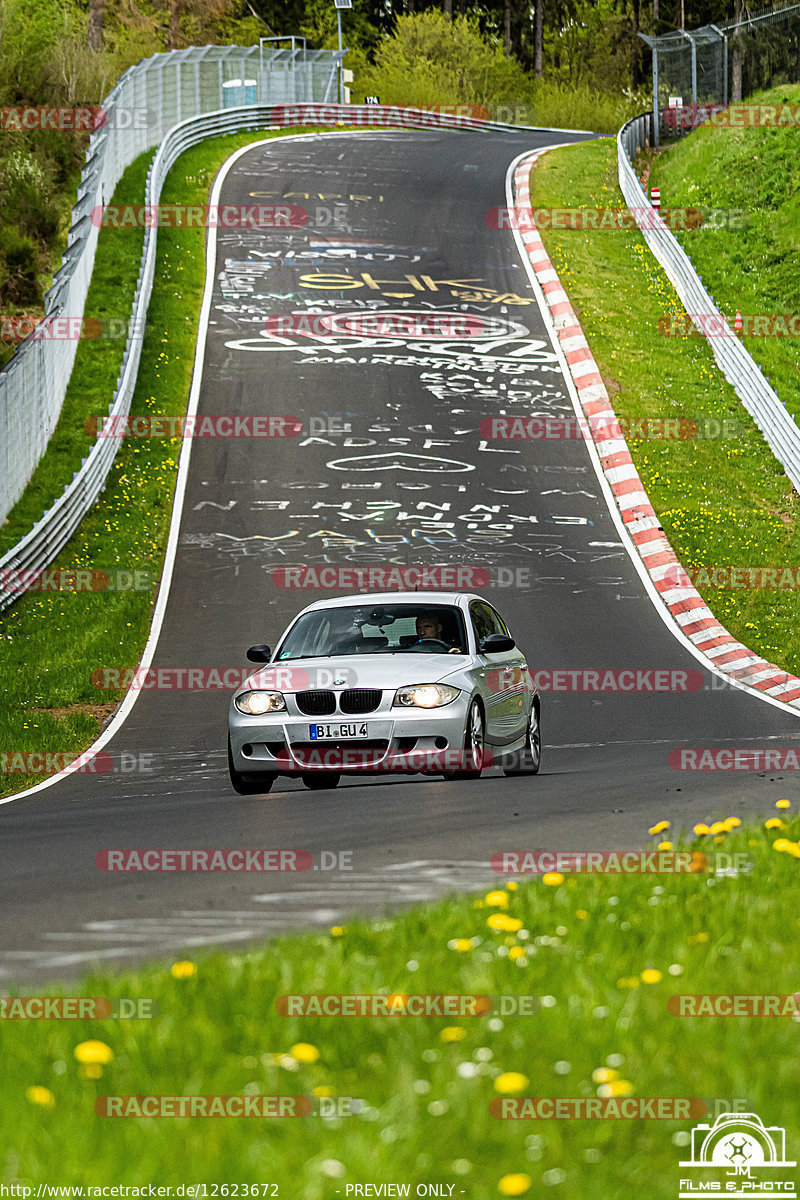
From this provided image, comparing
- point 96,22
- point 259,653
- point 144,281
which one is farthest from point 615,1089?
point 96,22

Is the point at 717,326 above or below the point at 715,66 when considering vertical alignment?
below

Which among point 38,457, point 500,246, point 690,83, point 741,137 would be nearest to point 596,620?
point 38,457

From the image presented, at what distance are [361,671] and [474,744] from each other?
1003 millimetres

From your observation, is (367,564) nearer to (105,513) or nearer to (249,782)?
→ (105,513)

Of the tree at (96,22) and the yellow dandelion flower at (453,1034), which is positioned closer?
the yellow dandelion flower at (453,1034)

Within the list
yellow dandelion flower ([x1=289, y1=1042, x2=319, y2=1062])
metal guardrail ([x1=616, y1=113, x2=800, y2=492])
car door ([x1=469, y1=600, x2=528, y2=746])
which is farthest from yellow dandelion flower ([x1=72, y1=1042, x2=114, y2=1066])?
metal guardrail ([x1=616, y1=113, x2=800, y2=492])

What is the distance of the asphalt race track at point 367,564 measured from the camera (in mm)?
7055

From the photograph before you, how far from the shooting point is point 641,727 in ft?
45.1

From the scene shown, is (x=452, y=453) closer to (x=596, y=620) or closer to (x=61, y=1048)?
(x=596, y=620)

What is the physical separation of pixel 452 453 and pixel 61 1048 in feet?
72.4

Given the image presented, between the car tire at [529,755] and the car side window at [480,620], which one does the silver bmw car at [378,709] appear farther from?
the car side window at [480,620]

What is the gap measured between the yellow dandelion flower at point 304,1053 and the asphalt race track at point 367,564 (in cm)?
164

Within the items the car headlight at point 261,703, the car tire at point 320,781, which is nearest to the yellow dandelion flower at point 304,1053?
the car headlight at point 261,703

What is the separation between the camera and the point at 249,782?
10.5 m
